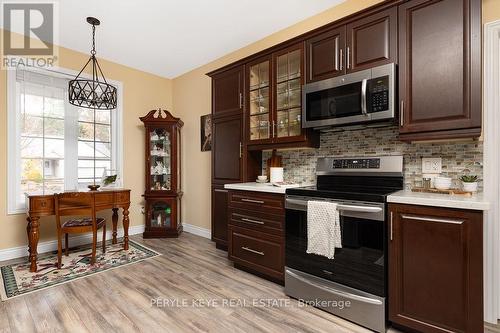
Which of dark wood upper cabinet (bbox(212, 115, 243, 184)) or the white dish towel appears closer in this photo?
the white dish towel

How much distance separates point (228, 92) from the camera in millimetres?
3182

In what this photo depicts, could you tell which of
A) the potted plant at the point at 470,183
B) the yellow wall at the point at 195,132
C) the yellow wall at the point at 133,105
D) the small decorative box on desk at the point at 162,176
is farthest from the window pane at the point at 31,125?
the potted plant at the point at 470,183

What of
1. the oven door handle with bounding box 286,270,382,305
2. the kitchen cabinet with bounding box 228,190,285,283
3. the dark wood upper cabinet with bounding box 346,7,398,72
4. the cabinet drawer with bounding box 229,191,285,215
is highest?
the dark wood upper cabinet with bounding box 346,7,398,72

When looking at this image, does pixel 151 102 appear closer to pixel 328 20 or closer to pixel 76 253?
pixel 76 253

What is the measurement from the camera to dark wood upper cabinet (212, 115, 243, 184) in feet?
10.2

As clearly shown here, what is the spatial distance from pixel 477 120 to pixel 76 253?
4218mm

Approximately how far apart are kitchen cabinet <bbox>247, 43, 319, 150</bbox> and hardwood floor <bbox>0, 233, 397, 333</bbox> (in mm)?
1413

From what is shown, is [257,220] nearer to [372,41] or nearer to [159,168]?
[372,41]

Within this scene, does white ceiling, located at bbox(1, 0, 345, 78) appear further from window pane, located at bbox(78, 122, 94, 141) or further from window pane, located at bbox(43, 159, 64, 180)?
window pane, located at bbox(43, 159, 64, 180)

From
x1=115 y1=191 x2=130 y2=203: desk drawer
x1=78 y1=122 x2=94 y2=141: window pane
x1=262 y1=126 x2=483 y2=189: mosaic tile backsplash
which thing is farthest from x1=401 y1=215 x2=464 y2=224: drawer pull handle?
x1=78 y1=122 x2=94 y2=141: window pane

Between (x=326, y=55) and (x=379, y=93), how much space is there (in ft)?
2.01

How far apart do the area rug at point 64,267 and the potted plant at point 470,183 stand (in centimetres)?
318

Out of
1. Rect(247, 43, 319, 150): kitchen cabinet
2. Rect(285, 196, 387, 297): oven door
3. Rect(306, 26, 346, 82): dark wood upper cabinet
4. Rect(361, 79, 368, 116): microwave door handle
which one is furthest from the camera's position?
Rect(247, 43, 319, 150): kitchen cabinet

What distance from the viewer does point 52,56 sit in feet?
11.3
